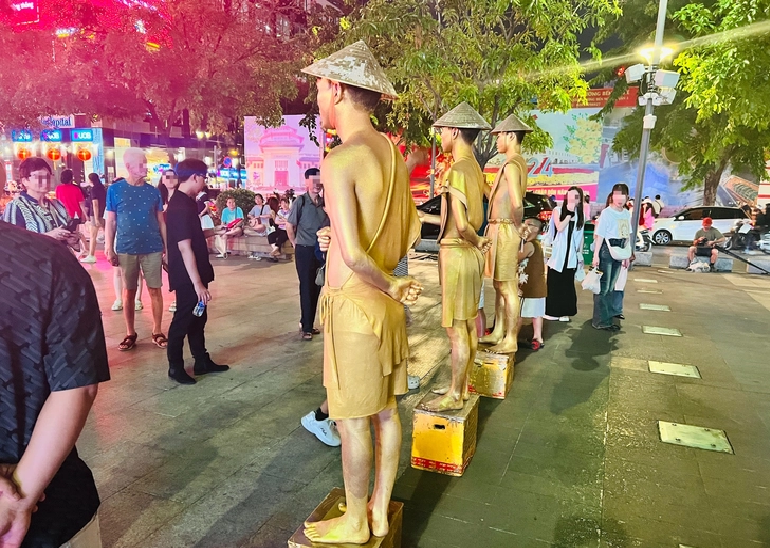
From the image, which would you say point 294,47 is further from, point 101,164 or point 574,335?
point 101,164

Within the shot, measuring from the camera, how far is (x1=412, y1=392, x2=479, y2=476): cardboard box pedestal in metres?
3.37

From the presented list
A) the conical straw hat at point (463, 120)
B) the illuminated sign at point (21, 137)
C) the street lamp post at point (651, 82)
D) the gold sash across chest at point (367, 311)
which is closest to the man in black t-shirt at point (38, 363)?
the gold sash across chest at point (367, 311)

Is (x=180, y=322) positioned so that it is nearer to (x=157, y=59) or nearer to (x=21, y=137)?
(x=157, y=59)

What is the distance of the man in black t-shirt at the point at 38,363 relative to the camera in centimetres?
120

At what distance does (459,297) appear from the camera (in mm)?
3500

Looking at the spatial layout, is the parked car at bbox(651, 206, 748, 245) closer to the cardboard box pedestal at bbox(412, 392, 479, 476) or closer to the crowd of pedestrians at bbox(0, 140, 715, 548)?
the crowd of pedestrians at bbox(0, 140, 715, 548)

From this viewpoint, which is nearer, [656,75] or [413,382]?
[413,382]

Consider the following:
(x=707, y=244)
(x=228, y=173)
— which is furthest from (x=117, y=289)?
(x=228, y=173)

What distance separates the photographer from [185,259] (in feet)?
A: 15.3

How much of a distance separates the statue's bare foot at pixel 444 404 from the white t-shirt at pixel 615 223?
168 inches

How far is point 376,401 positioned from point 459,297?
1420 mm

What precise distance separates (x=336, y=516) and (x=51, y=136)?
109ft

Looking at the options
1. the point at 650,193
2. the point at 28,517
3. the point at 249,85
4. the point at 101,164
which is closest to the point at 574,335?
the point at 28,517

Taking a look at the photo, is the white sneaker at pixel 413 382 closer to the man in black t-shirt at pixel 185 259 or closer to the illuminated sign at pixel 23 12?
the man in black t-shirt at pixel 185 259
